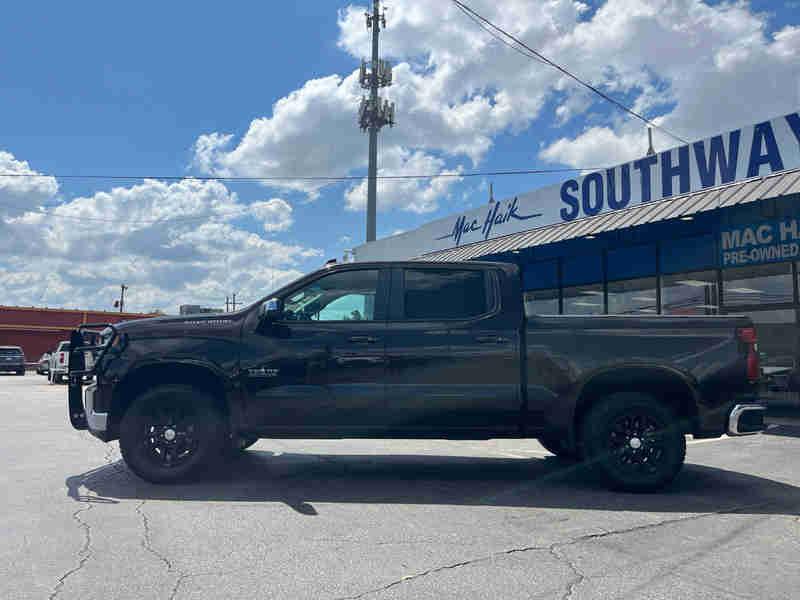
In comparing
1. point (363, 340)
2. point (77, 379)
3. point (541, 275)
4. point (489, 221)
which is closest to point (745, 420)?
point (363, 340)

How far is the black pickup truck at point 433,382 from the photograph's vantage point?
19.5 ft

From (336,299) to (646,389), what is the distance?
2951 mm

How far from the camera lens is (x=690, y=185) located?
1230 cm

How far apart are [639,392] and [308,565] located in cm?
350

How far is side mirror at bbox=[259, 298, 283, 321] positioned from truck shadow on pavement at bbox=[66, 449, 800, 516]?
1.52m

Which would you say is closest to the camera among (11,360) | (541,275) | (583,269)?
(583,269)

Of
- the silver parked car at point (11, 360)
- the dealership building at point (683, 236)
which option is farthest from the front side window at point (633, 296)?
the silver parked car at point (11, 360)

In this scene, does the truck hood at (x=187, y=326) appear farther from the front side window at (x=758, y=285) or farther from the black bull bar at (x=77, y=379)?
the front side window at (x=758, y=285)

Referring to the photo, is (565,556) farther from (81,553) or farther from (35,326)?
(35,326)

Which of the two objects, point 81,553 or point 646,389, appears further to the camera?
point 646,389

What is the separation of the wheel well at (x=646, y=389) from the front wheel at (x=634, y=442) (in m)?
0.13

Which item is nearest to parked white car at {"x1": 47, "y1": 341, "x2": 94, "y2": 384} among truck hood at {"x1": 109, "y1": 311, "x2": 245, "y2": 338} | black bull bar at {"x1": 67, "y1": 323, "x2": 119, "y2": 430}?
black bull bar at {"x1": 67, "y1": 323, "x2": 119, "y2": 430}

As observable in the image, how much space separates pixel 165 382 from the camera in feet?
20.2

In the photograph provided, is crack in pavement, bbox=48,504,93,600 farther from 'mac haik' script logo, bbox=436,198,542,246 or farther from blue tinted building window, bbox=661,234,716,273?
'mac haik' script logo, bbox=436,198,542,246
